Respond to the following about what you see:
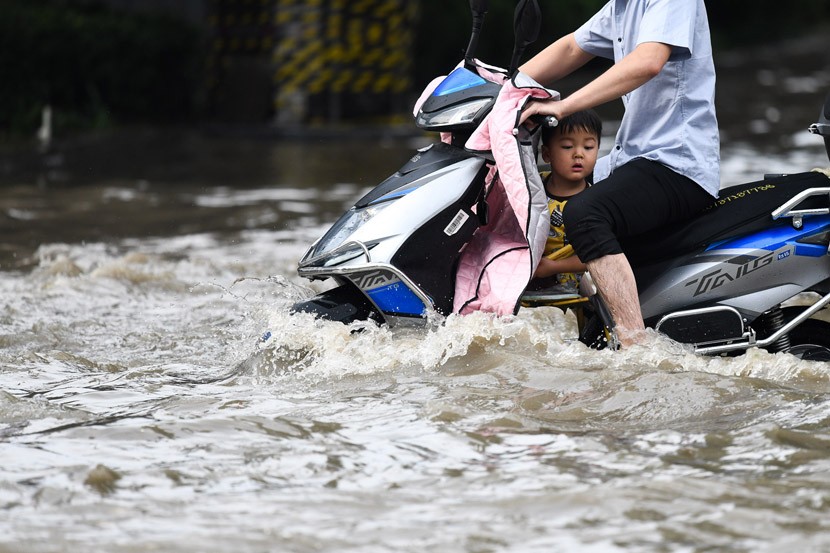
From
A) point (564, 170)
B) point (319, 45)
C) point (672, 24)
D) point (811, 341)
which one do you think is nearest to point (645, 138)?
point (564, 170)

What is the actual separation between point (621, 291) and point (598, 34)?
94 cm

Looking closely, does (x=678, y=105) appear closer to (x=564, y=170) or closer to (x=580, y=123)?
(x=580, y=123)

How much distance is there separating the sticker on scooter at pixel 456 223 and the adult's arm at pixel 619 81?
38cm

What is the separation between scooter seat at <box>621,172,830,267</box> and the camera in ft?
14.1

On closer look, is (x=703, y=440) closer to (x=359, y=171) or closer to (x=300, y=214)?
(x=300, y=214)

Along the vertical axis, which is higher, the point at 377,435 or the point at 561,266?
the point at 561,266

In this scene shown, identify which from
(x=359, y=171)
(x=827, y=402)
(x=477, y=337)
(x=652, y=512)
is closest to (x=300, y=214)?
(x=359, y=171)

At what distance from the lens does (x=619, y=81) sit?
161 inches

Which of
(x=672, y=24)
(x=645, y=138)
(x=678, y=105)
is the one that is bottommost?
(x=645, y=138)

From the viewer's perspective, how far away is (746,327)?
434 cm

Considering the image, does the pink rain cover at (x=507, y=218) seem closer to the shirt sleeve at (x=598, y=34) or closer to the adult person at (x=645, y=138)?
the adult person at (x=645, y=138)

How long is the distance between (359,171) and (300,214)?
2529mm

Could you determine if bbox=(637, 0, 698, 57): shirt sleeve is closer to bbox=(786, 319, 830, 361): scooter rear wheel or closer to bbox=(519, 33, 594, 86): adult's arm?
bbox=(519, 33, 594, 86): adult's arm

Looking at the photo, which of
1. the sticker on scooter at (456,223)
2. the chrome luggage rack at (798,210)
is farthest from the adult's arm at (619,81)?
the chrome luggage rack at (798,210)
